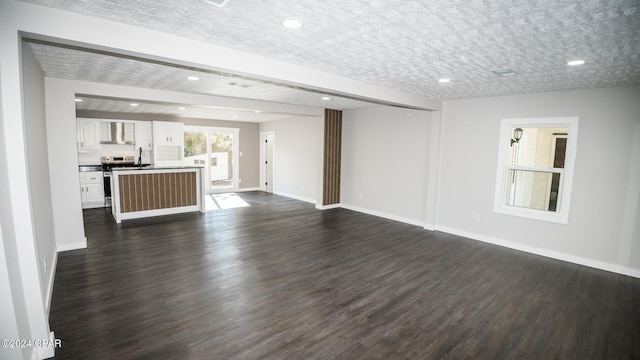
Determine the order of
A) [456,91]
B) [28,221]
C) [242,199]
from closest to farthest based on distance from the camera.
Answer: [28,221] < [456,91] < [242,199]

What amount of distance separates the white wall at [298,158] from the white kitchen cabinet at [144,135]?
3.55m

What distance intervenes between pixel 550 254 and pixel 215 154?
359 inches

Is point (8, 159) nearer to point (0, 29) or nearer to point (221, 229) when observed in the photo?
point (0, 29)

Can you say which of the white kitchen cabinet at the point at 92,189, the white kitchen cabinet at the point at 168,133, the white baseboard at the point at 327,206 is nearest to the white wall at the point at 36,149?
the white kitchen cabinet at the point at 92,189

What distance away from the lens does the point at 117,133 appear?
25.4 feet

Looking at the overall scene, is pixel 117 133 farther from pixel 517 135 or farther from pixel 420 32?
pixel 517 135

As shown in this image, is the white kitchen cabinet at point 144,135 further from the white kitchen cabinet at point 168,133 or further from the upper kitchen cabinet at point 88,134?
the upper kitchen cabinet at point 88,134

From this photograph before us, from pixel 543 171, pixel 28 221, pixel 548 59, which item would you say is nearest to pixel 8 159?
pixel 28 221

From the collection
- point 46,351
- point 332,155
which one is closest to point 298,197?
point 332,155

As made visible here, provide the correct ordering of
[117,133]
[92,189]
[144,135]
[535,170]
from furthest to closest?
[144,135] → [117,133] → [92,189] → [535,170]

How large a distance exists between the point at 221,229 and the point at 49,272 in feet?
8.45

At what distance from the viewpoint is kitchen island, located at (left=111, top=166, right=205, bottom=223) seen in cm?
594

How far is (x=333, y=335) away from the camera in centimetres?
252

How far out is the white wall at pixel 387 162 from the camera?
20.0ft
